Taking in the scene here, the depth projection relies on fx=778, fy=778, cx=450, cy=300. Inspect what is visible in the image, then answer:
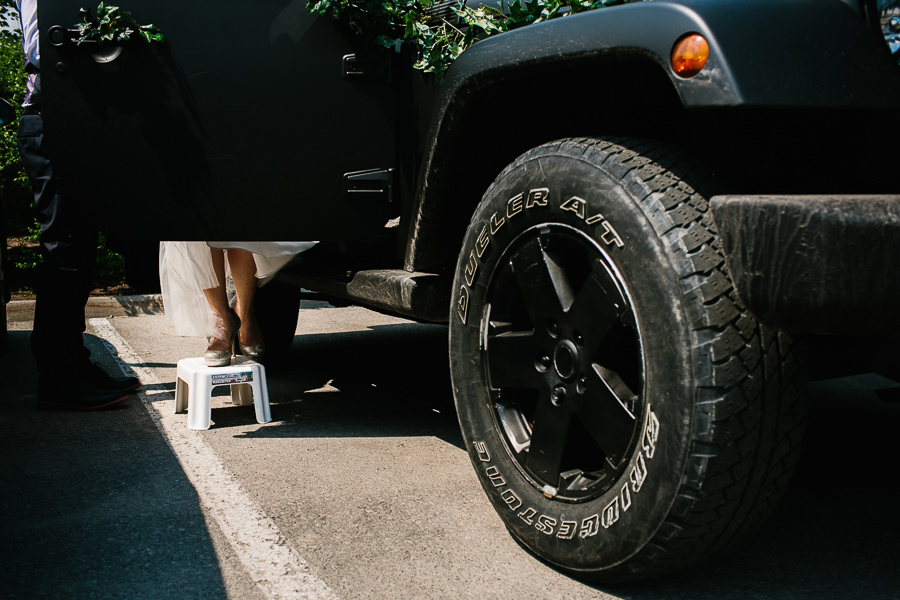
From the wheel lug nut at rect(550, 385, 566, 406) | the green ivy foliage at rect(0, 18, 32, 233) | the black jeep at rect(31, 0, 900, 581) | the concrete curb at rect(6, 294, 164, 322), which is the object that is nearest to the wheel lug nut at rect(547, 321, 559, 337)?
the black jeep at rect(31, 0, 900, 581)

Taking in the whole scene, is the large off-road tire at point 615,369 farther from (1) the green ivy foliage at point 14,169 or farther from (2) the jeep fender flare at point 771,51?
(1) the green ivy foliage at point 14,169

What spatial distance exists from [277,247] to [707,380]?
224 cm

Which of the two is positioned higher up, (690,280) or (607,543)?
(690,280)

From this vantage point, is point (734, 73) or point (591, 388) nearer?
point (734, 73)

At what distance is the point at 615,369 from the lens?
186 cm

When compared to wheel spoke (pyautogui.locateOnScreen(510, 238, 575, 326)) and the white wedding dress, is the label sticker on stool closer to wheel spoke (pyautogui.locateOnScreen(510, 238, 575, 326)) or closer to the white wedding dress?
the white wedding dress


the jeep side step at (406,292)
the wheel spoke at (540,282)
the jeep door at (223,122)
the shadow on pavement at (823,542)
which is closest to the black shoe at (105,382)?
the jeep door at (223,122)

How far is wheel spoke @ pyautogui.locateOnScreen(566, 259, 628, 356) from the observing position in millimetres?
1729

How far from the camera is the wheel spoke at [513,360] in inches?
78.3

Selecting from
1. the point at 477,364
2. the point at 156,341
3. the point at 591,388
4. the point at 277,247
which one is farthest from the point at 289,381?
the point at 591,388

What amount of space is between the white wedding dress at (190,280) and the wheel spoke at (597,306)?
2.06 metres

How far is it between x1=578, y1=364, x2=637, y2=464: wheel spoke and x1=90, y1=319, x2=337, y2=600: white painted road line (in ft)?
2.42

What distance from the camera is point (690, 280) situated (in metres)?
1.56

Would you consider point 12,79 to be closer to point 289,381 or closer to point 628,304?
point 289,381
